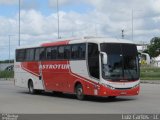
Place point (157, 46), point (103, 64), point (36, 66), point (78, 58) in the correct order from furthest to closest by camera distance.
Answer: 1. point (157, 46)
2. point (36, 66)
3. point (78, 58)
4. point (103, 64)

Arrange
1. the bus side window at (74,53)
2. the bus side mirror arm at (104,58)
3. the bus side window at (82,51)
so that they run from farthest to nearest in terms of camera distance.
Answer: the bus side window at (74,53), the bus side window at (82,51), the bus side mirror arm at (104,58)

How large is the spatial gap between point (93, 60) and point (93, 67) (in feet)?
1.10

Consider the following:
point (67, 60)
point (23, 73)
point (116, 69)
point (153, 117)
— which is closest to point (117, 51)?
point (116, 69)

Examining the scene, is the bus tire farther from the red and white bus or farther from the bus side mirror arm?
→ the bus side mirror arm

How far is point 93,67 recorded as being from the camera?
71.1 ft

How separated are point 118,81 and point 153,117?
22.6 ft

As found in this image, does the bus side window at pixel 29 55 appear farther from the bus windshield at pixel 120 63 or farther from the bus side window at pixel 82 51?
the bus windshield at pixel 120 63

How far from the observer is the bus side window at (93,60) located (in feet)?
70.2

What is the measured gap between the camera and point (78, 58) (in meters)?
22.9

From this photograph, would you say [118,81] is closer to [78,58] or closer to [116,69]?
[116,69]

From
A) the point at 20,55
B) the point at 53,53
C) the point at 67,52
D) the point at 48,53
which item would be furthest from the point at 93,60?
the point at 20,55

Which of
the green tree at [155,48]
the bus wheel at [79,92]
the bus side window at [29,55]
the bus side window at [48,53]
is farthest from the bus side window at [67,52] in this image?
the green tree at [155,48]

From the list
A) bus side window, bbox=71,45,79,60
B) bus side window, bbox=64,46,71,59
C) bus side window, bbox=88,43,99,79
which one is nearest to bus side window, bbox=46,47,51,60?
bus side window, bbox=64,46,71,59

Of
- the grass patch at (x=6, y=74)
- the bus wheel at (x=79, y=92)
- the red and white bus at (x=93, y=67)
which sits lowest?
the grass patch at (x=6, y=74)
